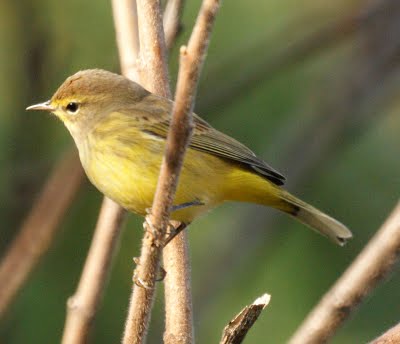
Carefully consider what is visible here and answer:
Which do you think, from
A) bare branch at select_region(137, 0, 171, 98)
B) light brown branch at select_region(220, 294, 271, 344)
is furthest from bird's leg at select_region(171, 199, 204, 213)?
light brown branch at select_region(220, 294, 271, 344)

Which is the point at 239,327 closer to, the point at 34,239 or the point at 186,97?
the point at 186,97

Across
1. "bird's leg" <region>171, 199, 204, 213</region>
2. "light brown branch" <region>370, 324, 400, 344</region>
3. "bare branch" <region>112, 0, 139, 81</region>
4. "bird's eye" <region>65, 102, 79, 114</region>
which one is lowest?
"bird's eye" <region>65, 102, 79, 114</region>

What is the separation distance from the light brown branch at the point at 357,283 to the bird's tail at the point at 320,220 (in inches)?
47.4

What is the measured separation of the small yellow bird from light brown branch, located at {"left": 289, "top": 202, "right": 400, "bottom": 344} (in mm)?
816

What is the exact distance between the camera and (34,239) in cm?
263

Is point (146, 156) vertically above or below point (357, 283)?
below

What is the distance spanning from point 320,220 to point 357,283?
1302mm

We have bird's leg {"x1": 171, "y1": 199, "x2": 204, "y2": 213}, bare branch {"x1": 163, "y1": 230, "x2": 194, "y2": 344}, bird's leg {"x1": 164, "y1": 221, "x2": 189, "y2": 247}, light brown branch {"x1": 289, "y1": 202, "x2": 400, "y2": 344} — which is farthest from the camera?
bird's leg {"x1": 171, "y1": 199, "x2": 204, "y2": 213}

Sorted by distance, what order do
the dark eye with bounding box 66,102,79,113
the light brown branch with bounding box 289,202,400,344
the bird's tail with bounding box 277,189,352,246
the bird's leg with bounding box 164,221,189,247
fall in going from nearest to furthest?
the light brown branch with bounding box 289,202,400,344 < the bird's leg with bounding box 164,221,189,247 < the bird's tail with bounding box 277,189,352,246 < the dark eye with bounding box 66,102,79,113

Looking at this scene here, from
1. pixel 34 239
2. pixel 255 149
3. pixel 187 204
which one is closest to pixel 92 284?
pixel 34 239

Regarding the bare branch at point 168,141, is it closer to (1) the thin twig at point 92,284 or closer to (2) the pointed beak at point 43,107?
(1) the thin twig at point 92,284

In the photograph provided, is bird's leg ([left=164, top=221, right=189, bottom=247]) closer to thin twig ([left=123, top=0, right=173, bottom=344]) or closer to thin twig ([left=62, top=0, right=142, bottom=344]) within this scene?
thin twig ([left=62, top=0, right=142, bottom=344])

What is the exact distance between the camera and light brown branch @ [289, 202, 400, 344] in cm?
214

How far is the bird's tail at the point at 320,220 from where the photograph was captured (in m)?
3.47
